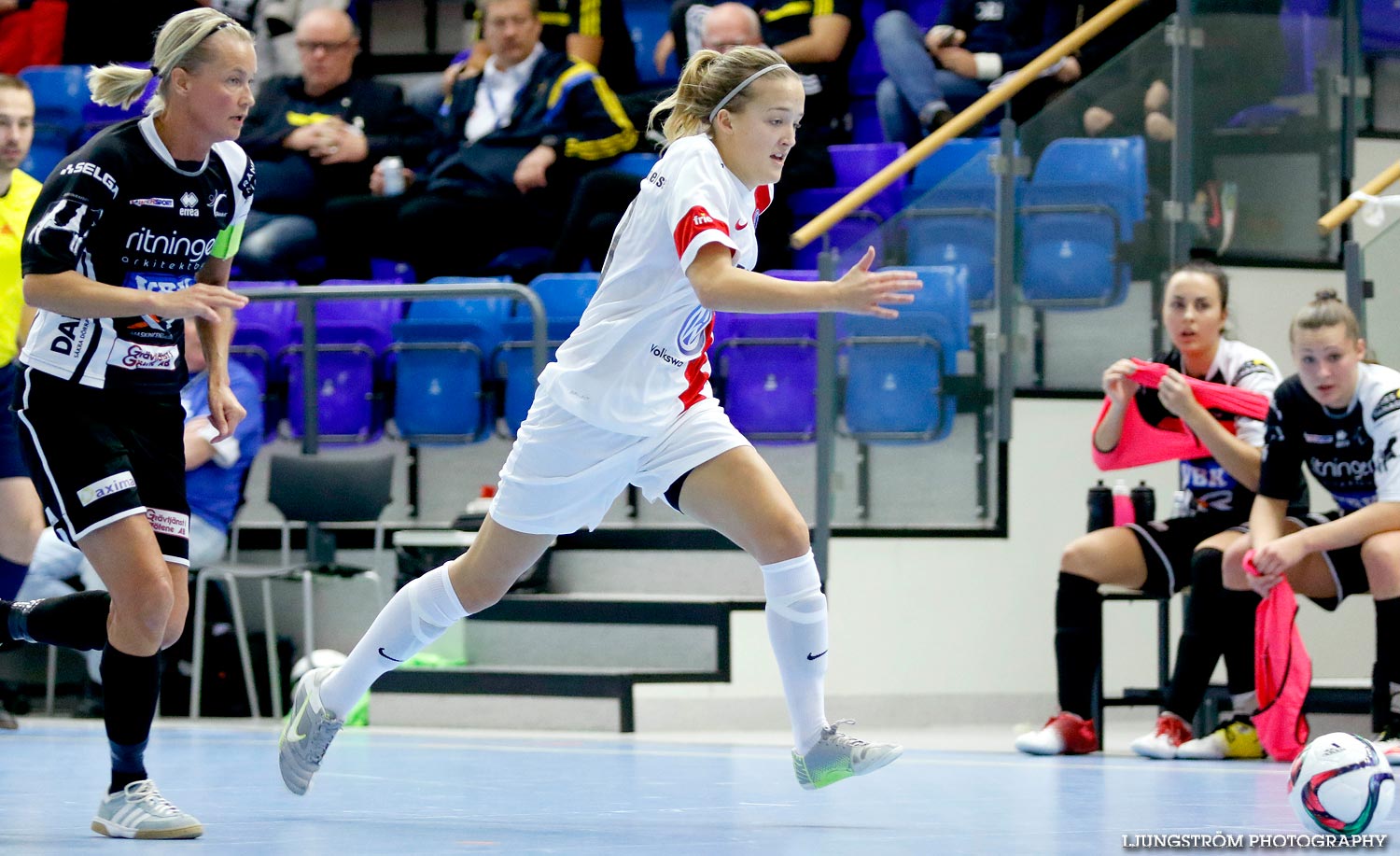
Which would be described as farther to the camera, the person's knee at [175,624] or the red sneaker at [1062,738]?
the red sneaker at [1062,738]

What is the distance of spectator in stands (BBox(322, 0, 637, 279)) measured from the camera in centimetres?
862

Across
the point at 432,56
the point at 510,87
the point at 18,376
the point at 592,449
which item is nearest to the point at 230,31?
the point at 18,376

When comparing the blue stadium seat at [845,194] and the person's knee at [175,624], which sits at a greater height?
the blue stadium seat at [845,194]

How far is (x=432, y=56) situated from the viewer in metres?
11.3

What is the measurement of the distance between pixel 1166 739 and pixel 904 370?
1878 millimetres

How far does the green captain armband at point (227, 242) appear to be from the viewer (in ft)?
13.6

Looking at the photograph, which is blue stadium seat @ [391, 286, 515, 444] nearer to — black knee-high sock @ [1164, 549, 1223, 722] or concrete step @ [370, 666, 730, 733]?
concrete step @ [370, 666, 730, 733]

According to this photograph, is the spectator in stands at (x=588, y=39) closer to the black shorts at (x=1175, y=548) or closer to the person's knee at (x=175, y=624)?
the black shorts at (x=1175, y=548)

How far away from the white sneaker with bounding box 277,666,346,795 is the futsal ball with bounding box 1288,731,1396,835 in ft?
6.91

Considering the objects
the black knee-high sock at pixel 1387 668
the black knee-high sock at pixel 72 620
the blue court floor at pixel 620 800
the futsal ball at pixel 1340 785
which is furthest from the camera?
the black knee-high sock at pixel 1387 668

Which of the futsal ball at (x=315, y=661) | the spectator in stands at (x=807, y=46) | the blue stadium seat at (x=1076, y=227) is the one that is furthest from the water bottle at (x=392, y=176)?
the blue stadium seat at (x=1076, y=227)

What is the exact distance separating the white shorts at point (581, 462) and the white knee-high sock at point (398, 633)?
252mm

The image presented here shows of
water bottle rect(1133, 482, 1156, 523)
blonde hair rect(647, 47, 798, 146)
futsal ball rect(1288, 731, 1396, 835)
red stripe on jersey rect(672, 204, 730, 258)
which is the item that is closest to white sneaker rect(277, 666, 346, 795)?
red stripe on jersey rect(672, 204, 730, 258)

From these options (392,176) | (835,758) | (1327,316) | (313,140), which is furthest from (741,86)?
(313,140)
